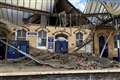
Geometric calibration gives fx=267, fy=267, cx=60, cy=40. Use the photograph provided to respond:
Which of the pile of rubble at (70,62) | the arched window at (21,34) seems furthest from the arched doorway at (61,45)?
the pile of rubble at (70,62)

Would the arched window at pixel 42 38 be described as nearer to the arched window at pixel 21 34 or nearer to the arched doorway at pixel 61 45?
the arched doorway at pixel 61 45

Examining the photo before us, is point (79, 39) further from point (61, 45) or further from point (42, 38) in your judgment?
point (42, 38)

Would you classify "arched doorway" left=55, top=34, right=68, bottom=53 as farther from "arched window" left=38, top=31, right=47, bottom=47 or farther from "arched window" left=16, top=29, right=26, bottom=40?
"arched window" left=16, top=29, right=26, bottom=40

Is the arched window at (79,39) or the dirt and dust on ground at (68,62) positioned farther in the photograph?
the arched window at (79,39)

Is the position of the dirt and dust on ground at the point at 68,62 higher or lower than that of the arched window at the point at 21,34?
lower

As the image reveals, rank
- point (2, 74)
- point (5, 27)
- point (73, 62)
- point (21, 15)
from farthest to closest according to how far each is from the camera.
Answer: point (21, 15)
point (5, 27)
point (73, 62)
point (2, 74)

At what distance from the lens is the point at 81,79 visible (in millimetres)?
15102

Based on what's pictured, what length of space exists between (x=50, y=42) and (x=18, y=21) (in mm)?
3626

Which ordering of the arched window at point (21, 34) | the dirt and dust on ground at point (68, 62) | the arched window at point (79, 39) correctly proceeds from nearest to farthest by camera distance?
1. the dirt and dust on ground at point (68, 62)
2. the arched window at point (21, 34)
3. the arched window at point (79, 39)

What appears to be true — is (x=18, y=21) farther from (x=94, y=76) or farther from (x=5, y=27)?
(x=94, y=76)

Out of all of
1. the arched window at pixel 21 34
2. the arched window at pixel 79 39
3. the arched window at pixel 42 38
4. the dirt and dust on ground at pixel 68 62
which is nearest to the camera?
the dirt and dust on ground at pixel 68 62

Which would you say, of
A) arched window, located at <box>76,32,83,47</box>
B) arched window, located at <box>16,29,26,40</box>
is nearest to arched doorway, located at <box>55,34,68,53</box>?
arched window, located at <box>76,32,83,47</box>

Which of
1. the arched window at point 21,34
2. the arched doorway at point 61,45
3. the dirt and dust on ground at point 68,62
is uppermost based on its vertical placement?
the arched window at point 21,34

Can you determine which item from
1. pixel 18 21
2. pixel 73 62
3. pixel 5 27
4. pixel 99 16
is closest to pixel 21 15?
pixel 18 21
